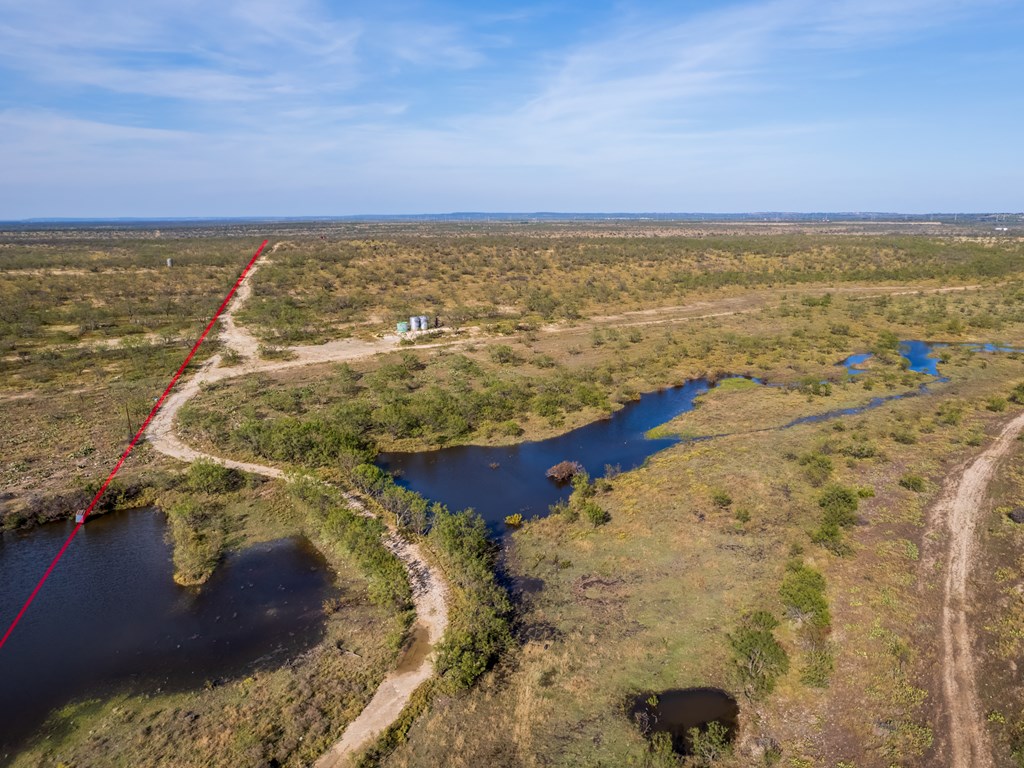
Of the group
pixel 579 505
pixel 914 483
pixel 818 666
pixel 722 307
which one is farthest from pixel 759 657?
pixel 722 307

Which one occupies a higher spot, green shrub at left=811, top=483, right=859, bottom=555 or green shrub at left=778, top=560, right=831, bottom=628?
green shrub at left=811, top=483, right=859, bottom=555

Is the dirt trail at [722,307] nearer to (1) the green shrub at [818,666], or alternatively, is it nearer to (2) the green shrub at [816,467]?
(2) the green shrub at [816,467]

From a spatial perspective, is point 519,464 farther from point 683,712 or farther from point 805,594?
point 683,712

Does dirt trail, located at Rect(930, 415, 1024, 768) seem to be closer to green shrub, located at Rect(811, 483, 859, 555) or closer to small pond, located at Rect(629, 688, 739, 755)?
green shrub, located at Rect(811, 483, 859, 555)

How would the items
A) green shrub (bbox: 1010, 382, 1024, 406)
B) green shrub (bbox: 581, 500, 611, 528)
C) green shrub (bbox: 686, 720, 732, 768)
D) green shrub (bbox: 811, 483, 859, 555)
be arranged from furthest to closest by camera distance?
green shrub (bbox: 1010, 382, 1024, 406), green shrub (bbox: 581, 500, 611, 528), green shrub (bbox: 811, 483, 859, 555), green shrub (bbox: 686, 720, 732, 768)

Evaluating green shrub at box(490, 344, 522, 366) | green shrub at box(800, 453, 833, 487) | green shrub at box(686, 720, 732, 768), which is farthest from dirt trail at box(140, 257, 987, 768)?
green shrub at box(686, 720, 732, 768)

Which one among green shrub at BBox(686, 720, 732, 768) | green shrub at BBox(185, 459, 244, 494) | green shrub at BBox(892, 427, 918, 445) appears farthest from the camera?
green shrub at BBox(892, 427, 918, 445)
